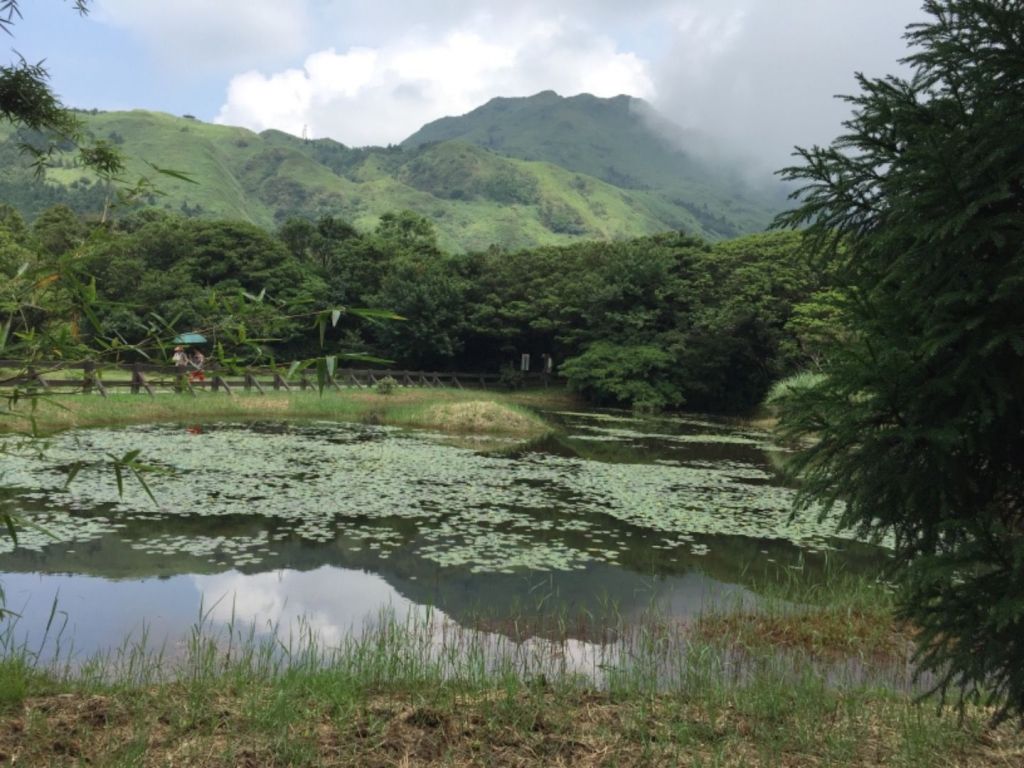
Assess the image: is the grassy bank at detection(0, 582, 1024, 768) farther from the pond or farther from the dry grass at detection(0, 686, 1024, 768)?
the pond

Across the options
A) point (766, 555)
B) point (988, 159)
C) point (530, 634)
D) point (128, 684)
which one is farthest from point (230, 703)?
point (766, 555)

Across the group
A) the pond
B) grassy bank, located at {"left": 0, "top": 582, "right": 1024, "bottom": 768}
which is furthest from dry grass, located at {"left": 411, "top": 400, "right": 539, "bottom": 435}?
grassy bank, located at {"left": 0, "top": 582, "right": 1024, "bottom": 768}

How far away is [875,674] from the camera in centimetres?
460

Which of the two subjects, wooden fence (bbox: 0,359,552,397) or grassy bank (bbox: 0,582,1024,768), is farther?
grassy bank (bbox: 0,582,1024,768)

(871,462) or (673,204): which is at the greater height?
(673,204)

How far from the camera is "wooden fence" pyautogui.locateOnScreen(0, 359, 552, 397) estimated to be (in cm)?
215

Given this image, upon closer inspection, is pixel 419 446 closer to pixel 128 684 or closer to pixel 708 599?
pixel 708 599

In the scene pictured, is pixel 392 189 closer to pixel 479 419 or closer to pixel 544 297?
pixel 544 297

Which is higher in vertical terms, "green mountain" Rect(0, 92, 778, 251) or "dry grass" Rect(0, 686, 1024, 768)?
"green mountain" Rect(0, 92, 778, 251)

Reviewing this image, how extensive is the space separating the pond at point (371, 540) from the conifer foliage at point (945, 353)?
2.94 metres

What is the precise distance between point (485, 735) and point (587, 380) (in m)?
31.2

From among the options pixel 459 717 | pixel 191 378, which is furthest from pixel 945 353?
pixel 191 378

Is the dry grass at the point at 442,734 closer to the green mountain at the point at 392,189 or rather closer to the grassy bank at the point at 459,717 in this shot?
the grassy bank at the point at 459,717

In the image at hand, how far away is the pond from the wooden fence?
1.97ft
